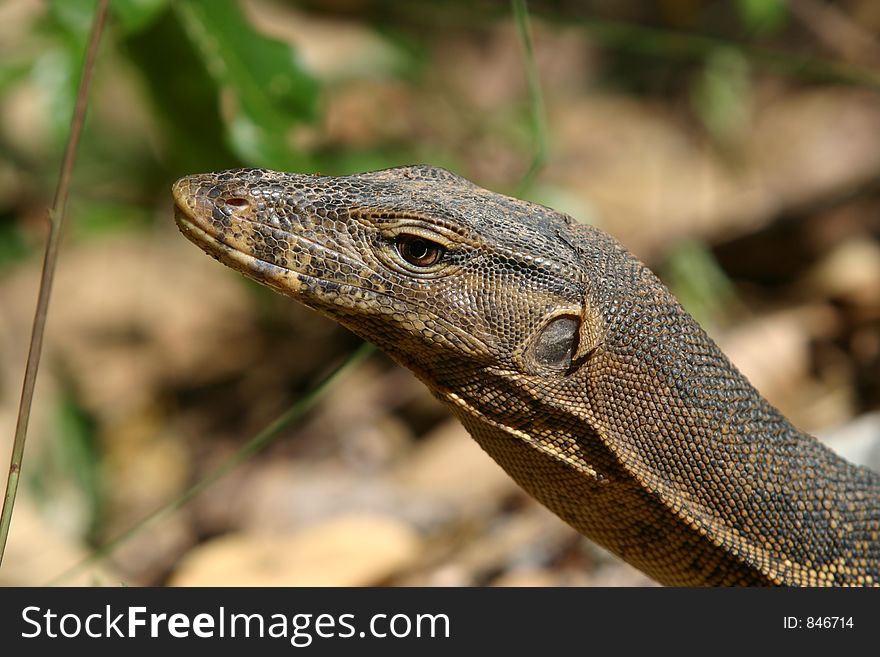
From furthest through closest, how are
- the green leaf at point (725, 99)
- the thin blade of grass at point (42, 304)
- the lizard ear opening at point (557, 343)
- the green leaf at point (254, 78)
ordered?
the green leaf at point (725, 99), the green leaf at point (254, 78), the lizard ear opening at point (557, 343), the thin blade of grass at point (42, 304)

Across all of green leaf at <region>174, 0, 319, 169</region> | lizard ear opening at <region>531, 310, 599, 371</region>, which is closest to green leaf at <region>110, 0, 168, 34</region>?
green leaf at <region>174, 0, 319, 169</region>

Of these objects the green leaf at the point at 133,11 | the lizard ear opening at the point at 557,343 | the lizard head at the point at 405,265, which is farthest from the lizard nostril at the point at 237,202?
the green leaf at the point at 133,11

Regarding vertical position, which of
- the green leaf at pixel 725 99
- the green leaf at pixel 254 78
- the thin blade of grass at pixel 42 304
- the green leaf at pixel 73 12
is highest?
the green leaf at pixel 725 99

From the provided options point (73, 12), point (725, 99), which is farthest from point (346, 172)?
point (725, 99)

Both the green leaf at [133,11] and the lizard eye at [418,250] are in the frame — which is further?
the green leaf at [133,11]

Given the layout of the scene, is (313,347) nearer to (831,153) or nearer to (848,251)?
(848,251)

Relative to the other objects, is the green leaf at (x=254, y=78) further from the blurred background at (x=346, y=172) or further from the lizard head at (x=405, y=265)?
the lizard head at (x=405, y=265)

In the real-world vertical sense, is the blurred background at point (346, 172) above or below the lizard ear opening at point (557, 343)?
above

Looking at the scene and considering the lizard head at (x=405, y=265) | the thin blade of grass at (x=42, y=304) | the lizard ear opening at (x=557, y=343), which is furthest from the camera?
the lizard ear opening at (x=557, y=343)
